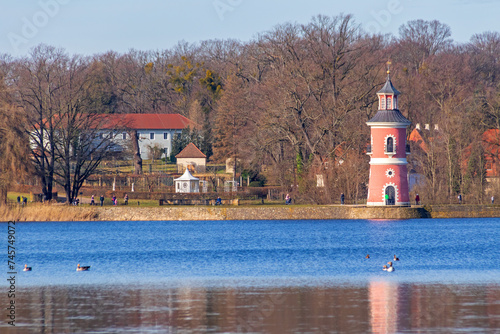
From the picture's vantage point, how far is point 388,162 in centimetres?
5919

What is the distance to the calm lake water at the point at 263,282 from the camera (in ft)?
72.2

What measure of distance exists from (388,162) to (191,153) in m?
38.8

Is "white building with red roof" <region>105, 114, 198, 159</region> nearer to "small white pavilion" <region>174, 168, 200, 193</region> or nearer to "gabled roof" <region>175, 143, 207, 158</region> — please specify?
"gabled roof" <region>175, 143, 207, 158</region>

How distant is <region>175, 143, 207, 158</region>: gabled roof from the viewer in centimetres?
9469

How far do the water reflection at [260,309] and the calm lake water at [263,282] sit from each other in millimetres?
30

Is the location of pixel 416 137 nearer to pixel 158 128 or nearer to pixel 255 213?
pixel 255 213

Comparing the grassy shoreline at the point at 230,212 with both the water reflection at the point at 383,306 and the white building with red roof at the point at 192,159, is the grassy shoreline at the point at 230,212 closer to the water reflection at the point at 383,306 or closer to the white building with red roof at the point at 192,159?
the water reflection at the point at 383,306

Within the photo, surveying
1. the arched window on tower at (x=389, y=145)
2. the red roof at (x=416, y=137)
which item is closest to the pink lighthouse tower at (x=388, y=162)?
the arched window on tower at (x=389, y=145)

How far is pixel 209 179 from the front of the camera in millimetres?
81875

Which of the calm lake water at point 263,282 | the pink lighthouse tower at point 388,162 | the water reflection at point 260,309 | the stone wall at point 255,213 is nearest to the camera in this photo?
the water reflection at point 260,309

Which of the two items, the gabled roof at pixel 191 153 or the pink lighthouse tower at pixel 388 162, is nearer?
the pink lighthouse tower at pixel 388 162

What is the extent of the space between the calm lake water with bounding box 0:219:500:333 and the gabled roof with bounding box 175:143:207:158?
129 feet

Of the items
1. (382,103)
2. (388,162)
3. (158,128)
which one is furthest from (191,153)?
(388,162)

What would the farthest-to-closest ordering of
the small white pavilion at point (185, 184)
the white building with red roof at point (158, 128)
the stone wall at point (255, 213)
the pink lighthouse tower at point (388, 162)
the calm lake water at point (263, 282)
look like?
the white building with red roof at point (158, 128)
the small white pavilion at point (185, 184)
the pink lighthouse tower at point (388, 162)
the stone wall at point (255, 213)
the calm lake water at point (263, 282)
